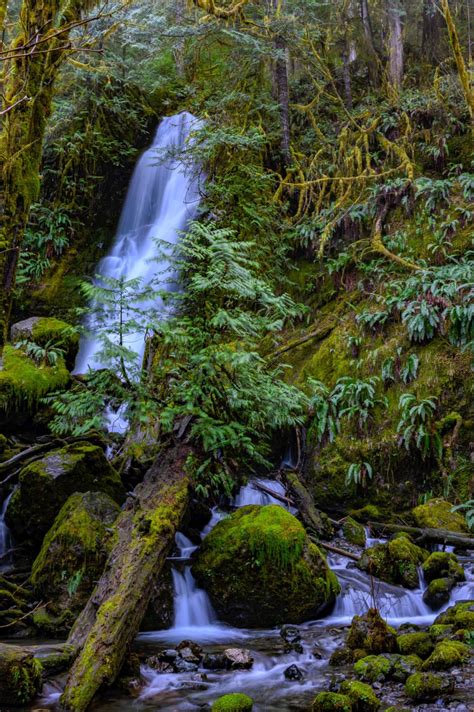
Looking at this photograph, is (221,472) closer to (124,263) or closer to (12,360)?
(12,360)

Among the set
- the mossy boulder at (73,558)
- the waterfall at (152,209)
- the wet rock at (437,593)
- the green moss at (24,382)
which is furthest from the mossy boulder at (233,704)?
the waterfall at (152,209)

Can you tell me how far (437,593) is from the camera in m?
6.60

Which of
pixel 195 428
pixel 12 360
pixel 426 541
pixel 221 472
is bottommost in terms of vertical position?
pixel 426 541

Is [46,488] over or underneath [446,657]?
over

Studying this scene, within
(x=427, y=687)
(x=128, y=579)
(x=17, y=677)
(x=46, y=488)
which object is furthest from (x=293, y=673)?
(x=46, y=488)

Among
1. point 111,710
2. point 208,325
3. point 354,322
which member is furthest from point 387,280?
point 111,710

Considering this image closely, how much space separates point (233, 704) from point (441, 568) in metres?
3.84

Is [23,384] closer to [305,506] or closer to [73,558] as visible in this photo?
[73,558]

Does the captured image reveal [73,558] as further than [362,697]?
Yes

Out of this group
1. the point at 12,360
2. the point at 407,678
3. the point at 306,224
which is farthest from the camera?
the point at 306,224

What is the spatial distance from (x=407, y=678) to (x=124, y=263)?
40.0 feet

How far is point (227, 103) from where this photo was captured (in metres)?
15.7

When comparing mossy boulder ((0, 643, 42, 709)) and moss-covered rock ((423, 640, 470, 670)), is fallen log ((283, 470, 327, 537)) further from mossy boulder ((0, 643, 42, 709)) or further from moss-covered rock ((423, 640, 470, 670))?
mossy boulder ((0, 643, 42, 709))

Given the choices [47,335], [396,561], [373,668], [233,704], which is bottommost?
[396,561]
